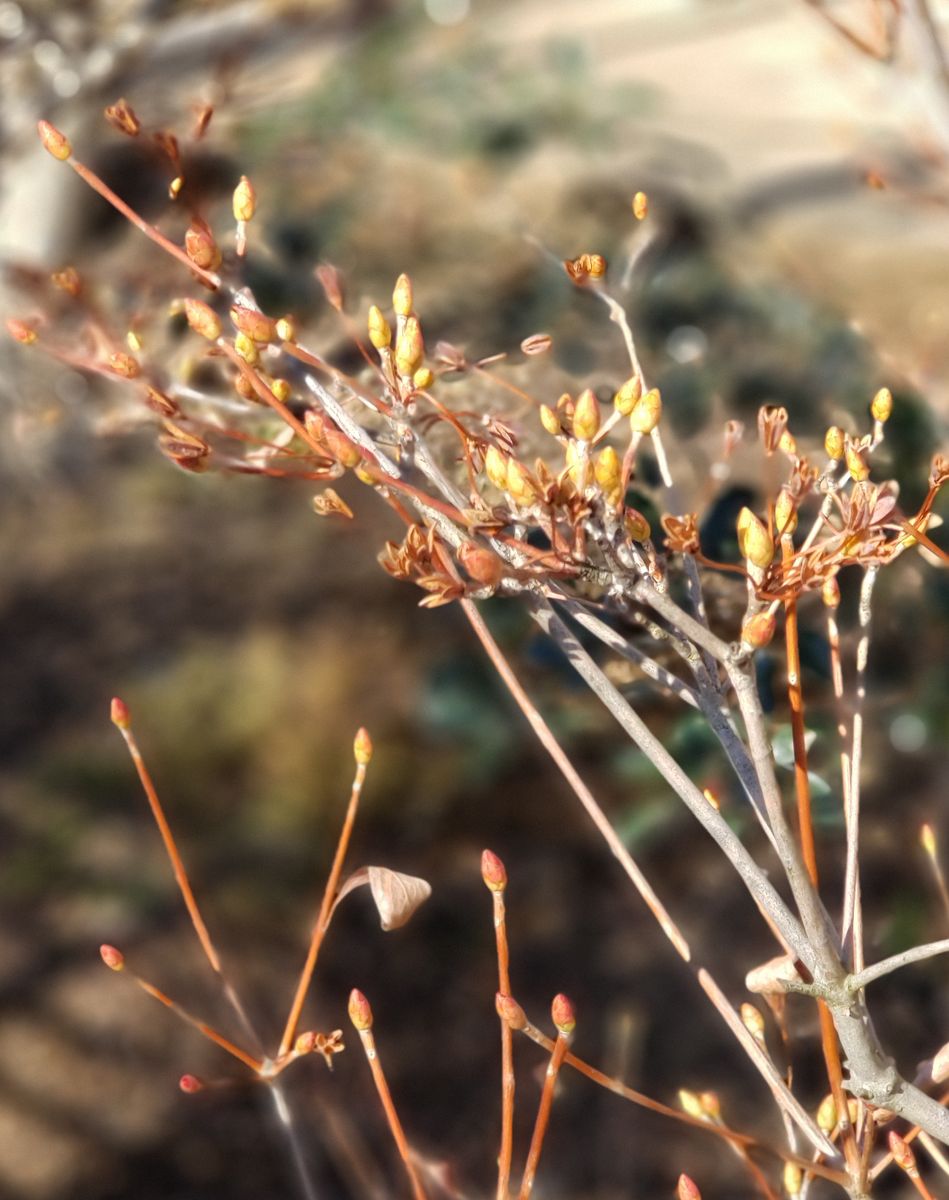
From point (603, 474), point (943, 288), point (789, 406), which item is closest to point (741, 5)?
point (943, 288)

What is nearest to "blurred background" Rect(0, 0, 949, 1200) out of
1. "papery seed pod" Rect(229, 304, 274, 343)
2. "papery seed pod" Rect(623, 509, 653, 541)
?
"papery seed pod" Rect(623, 509, 653, 541)

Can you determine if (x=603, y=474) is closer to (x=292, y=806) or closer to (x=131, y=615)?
(x=292, y=806)

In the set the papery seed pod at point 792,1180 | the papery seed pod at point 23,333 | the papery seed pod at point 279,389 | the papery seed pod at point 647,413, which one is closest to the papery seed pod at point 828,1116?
the papery seed pod at point 792,1180

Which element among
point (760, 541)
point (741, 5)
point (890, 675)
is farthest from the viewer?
point (741, 5)

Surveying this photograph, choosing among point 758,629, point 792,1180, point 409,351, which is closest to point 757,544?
point 758,629

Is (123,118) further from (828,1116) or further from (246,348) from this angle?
(828,1116)

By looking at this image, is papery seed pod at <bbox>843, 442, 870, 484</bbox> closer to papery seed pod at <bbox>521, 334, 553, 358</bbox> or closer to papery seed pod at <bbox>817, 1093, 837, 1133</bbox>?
papery seed pod at <bbox>521, 334, 553, 358</bbox>
